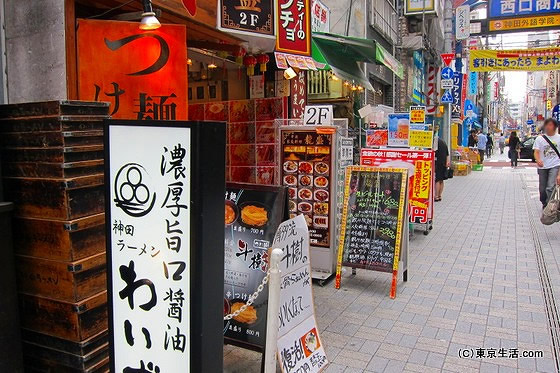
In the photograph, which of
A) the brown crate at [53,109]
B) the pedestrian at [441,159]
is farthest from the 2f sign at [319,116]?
the pedestrian at [441,159]

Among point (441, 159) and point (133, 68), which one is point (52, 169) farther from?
point (441, 159)

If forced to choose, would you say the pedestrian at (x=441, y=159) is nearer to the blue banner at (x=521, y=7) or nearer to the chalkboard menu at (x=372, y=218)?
the chalkboard menu at (x=372, y=218)

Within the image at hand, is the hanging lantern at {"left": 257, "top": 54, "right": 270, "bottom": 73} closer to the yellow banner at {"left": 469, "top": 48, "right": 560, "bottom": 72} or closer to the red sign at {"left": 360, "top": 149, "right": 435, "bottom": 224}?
the red sign at {"left": 360, "top": 149, "right": 435, "bottom": 224}

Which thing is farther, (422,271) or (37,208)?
(422,271)

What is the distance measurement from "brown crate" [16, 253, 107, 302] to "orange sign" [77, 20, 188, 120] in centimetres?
181

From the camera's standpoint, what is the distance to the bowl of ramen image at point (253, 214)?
384 centimetres

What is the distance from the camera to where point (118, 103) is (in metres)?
4.52

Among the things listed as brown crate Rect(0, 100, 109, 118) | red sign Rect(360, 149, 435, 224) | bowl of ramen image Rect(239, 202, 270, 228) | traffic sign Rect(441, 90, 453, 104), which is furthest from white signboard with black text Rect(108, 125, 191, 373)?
traffic sign Rect(441, 90, 453, 104)

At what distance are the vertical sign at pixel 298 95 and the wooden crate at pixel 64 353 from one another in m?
5.70

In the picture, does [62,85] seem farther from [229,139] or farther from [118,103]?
[229,139]

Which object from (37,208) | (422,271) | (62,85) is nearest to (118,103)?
(62,85)

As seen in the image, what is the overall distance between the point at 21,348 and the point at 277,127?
421 cm

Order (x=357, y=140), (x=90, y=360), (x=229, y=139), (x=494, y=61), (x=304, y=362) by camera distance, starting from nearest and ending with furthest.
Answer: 1. (x=90, y=360)
2. (x=304, y=362)
3. (x=229, y=139)
4. (x=357, y=140)
5. (x=494, y=61)

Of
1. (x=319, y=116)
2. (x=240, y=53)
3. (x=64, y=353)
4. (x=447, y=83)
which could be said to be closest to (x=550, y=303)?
(x=319, y=116)
